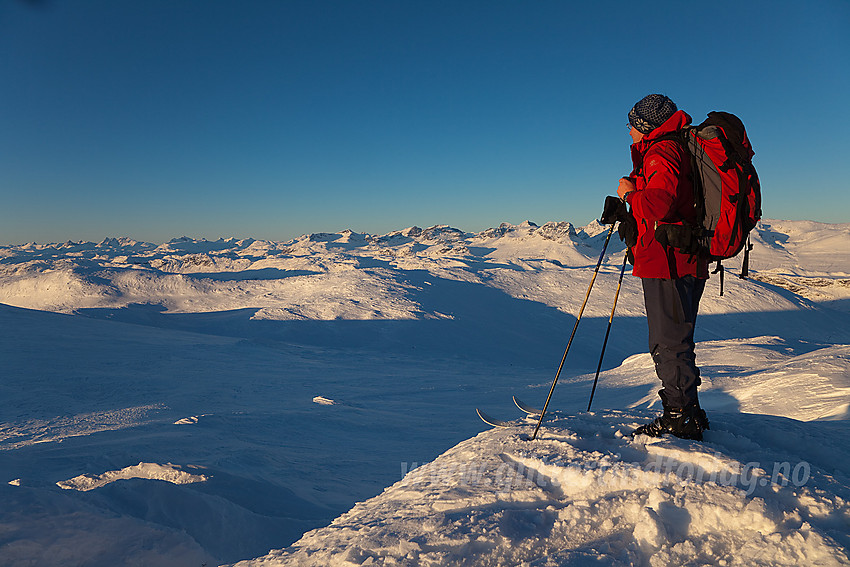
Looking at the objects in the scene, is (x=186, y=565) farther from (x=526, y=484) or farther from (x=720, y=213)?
(x=720, y=213)

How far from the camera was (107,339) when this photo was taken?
14.6 meters

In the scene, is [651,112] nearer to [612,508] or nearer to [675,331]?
[675,331]

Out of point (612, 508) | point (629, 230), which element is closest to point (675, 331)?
point (629, 230)

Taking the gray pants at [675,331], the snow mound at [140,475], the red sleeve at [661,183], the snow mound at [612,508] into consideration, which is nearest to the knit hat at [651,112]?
the red sleeve at [661,183]

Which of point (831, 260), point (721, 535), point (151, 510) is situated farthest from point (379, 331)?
point (831, 260)

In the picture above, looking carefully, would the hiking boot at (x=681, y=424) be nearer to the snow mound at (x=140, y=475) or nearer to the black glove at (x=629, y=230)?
the black glove at (x=629, y=230)

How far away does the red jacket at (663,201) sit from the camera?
8.77 ft

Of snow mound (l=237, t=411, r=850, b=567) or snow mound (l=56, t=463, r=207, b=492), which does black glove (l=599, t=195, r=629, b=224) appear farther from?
snow mound (l=56, t=463, r=207, b=492)

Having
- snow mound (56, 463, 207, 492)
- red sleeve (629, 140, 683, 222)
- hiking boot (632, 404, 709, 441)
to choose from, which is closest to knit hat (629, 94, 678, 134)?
red sleeve (629, 140, 683, 222)

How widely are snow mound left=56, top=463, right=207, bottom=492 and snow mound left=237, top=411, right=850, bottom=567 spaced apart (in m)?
2.46

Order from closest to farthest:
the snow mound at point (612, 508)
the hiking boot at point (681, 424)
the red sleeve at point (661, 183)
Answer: the snow mound at point (612, 508)
the red sleeve at point (661, 183)
the hiking boot at point (681, 424)

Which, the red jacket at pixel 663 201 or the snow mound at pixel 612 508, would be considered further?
the red jacket at pixel 663 201

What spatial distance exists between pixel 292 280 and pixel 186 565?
30148 millimetres

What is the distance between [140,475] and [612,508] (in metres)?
4.33
